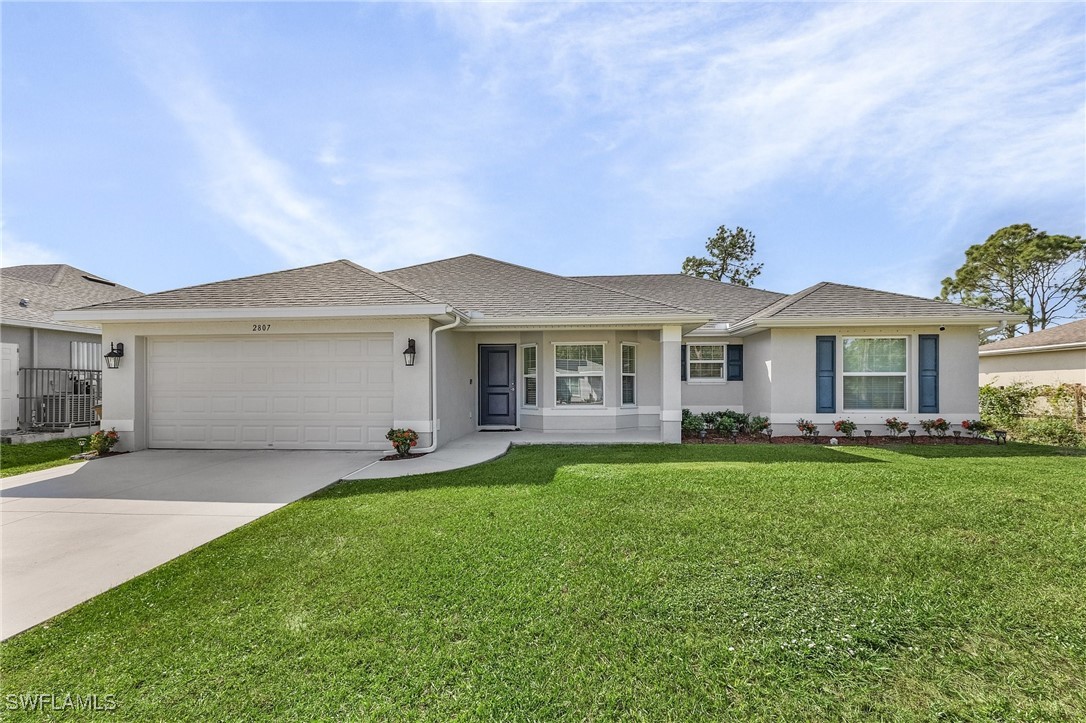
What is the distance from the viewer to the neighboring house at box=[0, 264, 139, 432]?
1068cm

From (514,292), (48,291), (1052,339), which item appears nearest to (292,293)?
(514,292)

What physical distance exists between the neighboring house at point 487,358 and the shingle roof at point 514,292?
8 cm

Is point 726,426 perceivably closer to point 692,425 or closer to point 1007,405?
point 692,425

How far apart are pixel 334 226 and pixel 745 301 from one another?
43.0 feet

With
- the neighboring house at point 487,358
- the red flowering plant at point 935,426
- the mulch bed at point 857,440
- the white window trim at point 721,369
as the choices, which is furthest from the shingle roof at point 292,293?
the red flowering plant at point 935,426

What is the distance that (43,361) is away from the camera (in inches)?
452

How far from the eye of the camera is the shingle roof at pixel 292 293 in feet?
28.3

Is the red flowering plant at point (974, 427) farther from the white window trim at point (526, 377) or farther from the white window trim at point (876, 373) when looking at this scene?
the white window trim at point (526, 377)

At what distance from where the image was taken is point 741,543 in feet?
13.3

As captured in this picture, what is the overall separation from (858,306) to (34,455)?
1765 cm

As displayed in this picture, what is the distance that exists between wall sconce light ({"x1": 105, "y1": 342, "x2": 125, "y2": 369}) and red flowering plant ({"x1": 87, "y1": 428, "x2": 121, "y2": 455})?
1.30 metres

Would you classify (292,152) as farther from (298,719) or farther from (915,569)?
(915,569)

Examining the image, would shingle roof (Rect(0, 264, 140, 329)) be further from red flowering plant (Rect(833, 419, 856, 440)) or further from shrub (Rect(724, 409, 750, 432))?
red flowering plant (Rect(833, 419, 856, 440))

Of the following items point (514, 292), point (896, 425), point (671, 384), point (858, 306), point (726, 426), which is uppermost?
→ point (514, 292)
